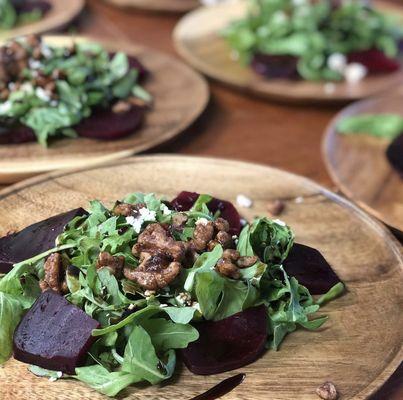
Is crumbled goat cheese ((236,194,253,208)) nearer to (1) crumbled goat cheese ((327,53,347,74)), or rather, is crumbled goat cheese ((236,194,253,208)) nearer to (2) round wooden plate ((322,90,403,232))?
(2) round wooden plate ((322,90,403,232))

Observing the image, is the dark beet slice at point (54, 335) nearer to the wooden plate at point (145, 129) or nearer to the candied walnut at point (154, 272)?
the candied walnut at point (154, 272)

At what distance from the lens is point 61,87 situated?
1.60 m

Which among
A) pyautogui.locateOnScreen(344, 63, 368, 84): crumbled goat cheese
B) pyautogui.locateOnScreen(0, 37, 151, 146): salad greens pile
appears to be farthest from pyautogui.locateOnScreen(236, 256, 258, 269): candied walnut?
pyautogui.locateOnScreen(344, 63, 368, 84): crumbled goat cheese

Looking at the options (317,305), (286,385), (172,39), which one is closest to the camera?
(286,385)

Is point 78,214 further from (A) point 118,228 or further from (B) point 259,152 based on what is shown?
(B) point 259,152

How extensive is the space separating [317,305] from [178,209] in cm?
27

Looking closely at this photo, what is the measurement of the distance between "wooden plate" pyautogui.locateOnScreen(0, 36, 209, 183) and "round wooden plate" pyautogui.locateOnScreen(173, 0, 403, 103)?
3.5 inches

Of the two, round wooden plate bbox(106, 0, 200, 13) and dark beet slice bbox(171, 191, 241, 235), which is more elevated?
dark beet slice bbox(171, 191, 241, 235)

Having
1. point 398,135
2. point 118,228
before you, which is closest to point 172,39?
point 398,135

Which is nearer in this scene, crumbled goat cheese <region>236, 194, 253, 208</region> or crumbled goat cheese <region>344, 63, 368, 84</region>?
crumbled goat cheese <region>236, 194, 253, 208</region>

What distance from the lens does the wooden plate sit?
56.8 inches

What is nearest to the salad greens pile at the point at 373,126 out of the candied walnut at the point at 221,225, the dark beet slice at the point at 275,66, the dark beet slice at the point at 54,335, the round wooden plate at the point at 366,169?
the round wooden plate at the point at 366,169

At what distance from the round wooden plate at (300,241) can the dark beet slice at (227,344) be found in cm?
2

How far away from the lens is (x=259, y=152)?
5.45ft
